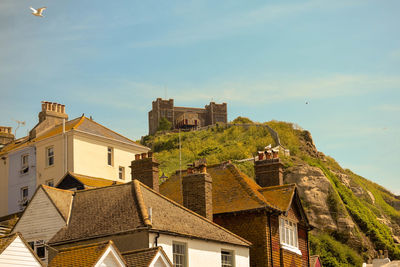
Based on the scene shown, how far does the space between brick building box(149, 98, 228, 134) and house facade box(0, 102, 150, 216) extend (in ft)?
308

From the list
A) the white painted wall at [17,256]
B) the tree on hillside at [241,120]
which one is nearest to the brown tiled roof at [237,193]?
the white painted wall at [17,256]

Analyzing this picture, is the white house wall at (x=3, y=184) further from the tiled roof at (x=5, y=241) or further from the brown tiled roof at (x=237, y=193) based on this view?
the tiled roof at (x=5, y=241)

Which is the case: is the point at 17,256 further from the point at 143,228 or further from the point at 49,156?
the point at 49,156

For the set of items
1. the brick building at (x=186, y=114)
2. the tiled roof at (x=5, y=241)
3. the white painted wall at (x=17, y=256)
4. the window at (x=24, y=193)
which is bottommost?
the white painted wall at (x=17, y=256)

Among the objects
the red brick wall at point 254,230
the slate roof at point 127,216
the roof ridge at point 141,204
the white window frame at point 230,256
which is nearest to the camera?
the roof ridge at point 141,204

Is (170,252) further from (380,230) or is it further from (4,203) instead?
(380,230)

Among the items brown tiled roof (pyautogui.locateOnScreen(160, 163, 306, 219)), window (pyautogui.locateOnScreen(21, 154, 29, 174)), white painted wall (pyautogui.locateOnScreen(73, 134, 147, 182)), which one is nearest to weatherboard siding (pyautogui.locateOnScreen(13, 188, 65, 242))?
brown tiled roof (pyautogui.locateOnScreen(160, 163, 306, 219))

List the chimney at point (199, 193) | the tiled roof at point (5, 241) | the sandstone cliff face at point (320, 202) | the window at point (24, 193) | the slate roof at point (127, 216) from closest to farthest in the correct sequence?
the tiled roof at point (5, 241) < the slate roof at point (127, 216) < the chimney at point (199, 193) < the window at point (24, 193) < the sandstone cliff face at point (320, 202)

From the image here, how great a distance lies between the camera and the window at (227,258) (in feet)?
84.3

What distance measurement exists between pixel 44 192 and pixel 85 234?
2863 millimetres

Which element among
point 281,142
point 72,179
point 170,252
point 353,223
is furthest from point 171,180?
point 281,142

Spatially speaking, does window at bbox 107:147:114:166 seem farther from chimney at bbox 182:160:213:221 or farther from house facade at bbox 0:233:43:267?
house facade at bbox 0:233:43:267

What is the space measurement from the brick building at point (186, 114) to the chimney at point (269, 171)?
10942 cm

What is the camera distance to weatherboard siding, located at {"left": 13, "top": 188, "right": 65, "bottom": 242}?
24203mm
